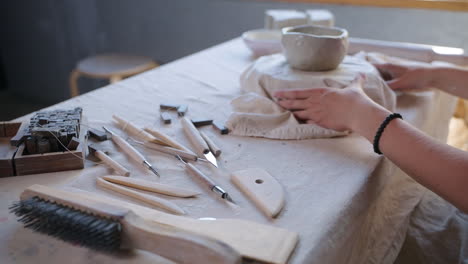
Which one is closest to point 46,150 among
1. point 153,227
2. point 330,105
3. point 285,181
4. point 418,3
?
point 153,227

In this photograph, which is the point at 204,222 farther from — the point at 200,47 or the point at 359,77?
the point at 200,47

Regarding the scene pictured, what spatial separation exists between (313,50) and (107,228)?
0.63 m

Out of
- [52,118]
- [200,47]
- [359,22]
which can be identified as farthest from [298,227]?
[200,47]

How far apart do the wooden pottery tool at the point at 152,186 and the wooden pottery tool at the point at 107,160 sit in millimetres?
26

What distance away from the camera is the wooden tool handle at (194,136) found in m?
0.75

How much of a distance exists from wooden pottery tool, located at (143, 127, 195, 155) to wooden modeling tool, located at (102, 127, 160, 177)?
6 cm

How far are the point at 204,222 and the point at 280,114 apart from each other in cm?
40

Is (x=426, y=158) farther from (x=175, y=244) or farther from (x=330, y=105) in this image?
(x=175, y=244)

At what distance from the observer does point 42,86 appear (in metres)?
3.05

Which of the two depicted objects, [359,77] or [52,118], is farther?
[359,77]

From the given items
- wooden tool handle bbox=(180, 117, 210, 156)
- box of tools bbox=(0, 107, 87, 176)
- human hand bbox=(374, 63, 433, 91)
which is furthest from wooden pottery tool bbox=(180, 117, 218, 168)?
human hand bbox=(374, 63, 433, 91)

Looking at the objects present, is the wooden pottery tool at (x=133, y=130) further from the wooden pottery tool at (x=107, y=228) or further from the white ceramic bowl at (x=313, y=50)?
the white ceramic bowl at (x=313, y=50)

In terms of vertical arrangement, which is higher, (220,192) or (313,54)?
(313,54)

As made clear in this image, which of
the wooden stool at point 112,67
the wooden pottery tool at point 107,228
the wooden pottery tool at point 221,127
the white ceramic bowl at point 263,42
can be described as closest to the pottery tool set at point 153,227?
the wooden pottery tool at point 107,228
